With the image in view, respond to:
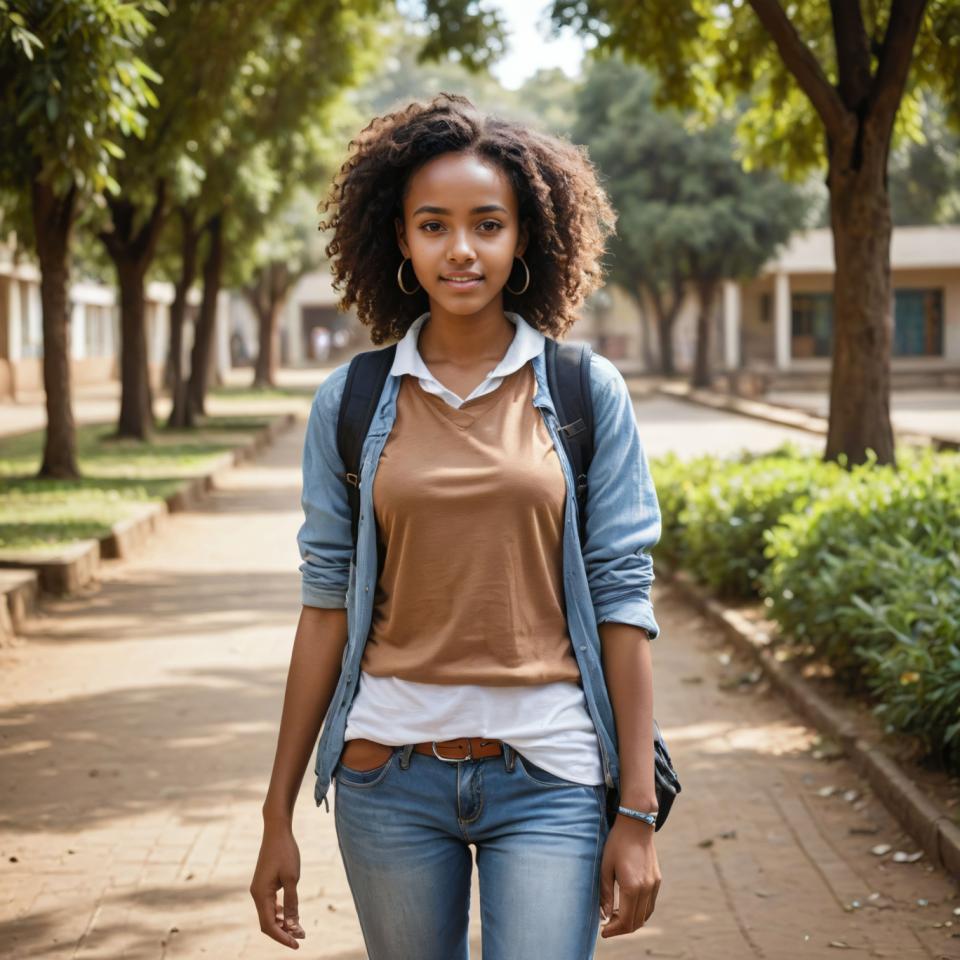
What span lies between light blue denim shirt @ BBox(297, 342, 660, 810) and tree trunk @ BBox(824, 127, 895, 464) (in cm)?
880

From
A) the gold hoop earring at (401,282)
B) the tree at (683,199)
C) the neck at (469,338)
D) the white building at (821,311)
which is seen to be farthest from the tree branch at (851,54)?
the white building at (821,311)

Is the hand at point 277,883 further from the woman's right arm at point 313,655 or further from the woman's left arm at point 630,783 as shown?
the woman's left arm at point 630,783

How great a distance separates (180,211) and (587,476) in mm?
23804

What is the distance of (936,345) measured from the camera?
50.9 meters

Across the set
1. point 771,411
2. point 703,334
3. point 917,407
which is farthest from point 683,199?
point 771,411

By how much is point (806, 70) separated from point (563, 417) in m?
9.02

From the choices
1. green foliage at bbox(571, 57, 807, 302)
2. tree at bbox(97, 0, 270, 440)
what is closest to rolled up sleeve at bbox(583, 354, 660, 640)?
tree at bbox(97, 0, 270, 440)

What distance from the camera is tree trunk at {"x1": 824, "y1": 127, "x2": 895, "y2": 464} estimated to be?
11.1 metres

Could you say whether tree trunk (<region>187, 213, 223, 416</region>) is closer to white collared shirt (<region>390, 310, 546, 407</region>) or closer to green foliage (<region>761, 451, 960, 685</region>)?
green foliage (<region>761, 451, 960, 685</region>)

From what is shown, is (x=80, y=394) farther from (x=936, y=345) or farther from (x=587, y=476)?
(x=587, y=476)

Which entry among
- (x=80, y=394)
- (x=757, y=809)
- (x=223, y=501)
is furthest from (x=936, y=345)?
(x=757, y=809)

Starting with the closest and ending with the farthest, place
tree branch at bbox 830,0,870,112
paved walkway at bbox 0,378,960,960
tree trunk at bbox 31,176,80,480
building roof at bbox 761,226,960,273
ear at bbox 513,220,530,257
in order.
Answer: ear at bbox 513,220,530,257
paved walkway at bbox 0,378,960,960
tree branch at bbox 830,0,870,112
tree trunk at bbox 31,176,80,480
building roof at bbox 761,226,960,273

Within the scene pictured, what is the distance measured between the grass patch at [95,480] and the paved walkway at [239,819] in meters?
2.57

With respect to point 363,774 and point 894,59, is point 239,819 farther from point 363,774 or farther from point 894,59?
point 894,59
